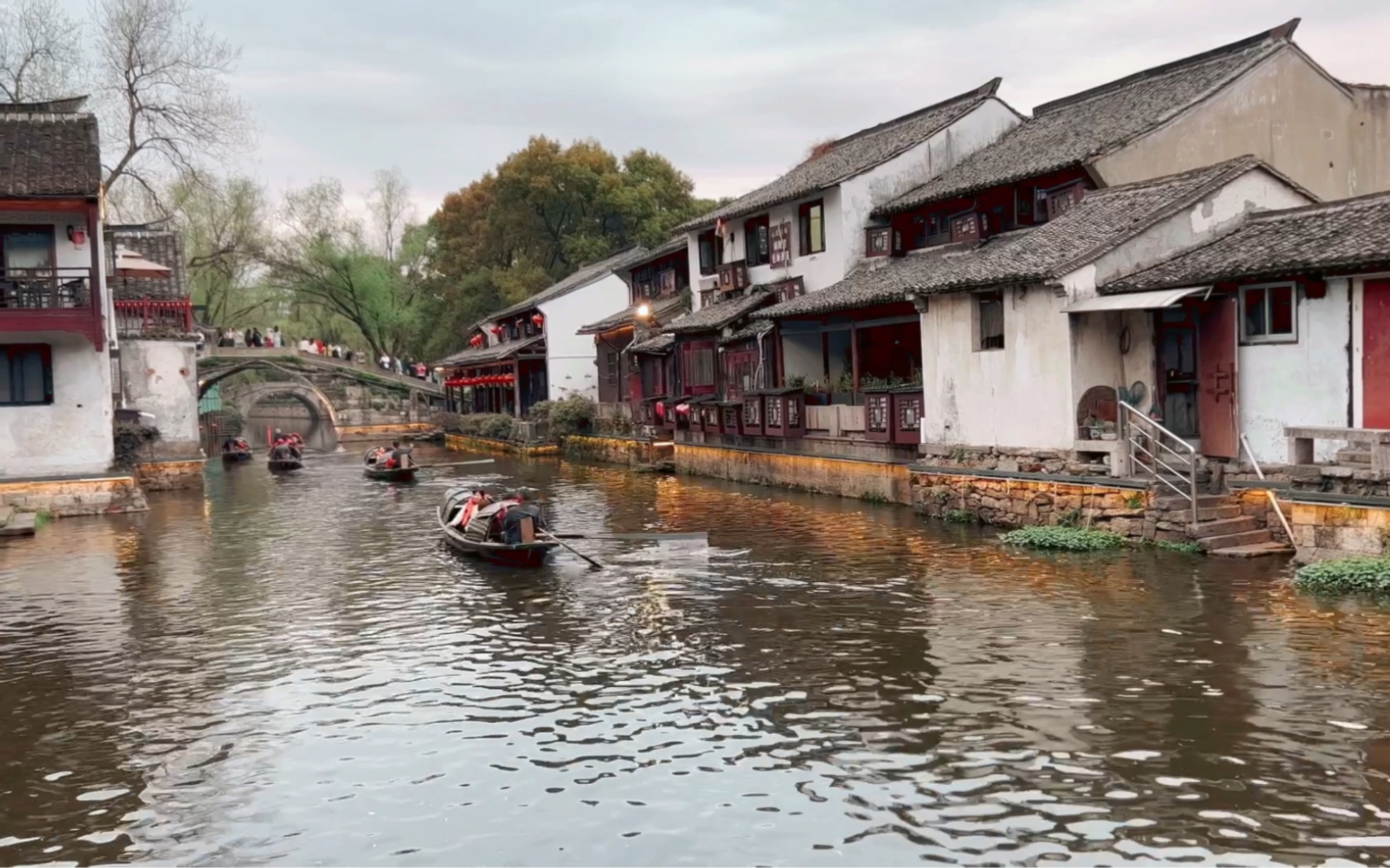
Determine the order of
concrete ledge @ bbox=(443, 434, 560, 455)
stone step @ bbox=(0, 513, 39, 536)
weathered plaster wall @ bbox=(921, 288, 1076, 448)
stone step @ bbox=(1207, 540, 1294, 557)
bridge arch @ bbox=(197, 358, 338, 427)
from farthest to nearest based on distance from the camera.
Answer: bridge arch @ bbox=(197, 358, 338, 427) → concrete ledge @ bbox=(443, 434, 560, 455) → stone step @ bbox=(0, 513, 39, 536) → weathered plaster wall @ bbox=(921, 288, 1076, 448) → stone step @ bbox=(1207, 540, 1294, 557)

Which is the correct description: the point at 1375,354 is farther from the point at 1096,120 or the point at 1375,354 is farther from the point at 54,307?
the point at 54,307

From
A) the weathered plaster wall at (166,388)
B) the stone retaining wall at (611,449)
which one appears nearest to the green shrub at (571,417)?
the stone retaining wall at (611,449)

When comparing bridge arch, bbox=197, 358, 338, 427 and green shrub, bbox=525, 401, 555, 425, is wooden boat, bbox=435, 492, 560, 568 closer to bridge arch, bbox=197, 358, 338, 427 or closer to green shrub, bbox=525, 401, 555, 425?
green shrub, bbox=525, 401, 555, 425

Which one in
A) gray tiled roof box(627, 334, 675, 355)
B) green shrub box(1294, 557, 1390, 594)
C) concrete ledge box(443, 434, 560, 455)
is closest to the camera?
green shrub box(1294, 557, 1390, 594)

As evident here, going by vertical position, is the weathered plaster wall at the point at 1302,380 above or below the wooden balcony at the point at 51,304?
below

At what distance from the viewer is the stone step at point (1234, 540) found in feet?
55.2

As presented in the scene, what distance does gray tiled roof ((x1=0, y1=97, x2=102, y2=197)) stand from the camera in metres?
27.6

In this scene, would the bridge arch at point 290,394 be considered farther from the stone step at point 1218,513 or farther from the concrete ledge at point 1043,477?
the stone step at point 1218,513

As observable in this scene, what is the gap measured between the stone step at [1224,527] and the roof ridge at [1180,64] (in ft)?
39.4

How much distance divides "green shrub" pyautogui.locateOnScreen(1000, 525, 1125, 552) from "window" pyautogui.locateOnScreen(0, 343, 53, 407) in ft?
81.1

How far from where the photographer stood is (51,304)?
27547 millimetres

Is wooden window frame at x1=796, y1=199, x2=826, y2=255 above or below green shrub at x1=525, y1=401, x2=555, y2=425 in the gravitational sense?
above

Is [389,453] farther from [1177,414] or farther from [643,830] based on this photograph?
[643,830]

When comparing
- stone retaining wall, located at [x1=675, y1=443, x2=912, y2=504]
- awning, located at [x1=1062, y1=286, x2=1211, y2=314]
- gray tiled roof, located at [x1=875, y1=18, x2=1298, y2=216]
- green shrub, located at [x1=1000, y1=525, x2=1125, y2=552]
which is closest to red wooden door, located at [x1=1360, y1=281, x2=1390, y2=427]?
awning, located at [x1=1062, y1=286, x2=1211, y2=314]
